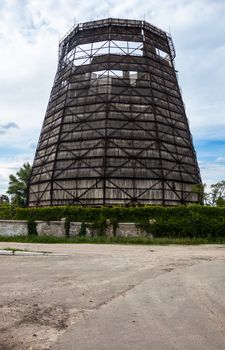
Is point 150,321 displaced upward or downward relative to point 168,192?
downward

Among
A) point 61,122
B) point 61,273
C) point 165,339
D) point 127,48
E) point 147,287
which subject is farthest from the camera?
point 127,48

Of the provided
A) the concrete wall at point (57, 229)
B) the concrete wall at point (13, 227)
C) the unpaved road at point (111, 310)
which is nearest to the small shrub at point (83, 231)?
the concrete wall at point (57, 229)

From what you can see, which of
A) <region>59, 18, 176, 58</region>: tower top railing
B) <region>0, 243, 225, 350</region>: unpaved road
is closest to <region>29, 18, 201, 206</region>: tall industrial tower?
<region>59, 18, 176, 58</region>: tower top railing

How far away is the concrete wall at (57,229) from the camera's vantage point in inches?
1062

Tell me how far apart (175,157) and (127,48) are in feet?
46.4

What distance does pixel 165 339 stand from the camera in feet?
14.1

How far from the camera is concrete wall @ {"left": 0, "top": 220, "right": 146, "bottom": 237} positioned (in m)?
27.0

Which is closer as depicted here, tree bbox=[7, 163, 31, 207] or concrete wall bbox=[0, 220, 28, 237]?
concrete wall bbox=[0, 220, 28, 237]

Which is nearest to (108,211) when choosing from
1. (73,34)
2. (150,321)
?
(150,321)

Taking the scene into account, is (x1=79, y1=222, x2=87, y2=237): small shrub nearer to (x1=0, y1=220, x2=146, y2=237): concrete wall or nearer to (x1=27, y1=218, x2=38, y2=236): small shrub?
(x1=0, y1=220, x2=146, y2=237): concrete wall

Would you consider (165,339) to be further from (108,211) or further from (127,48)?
(127,48)

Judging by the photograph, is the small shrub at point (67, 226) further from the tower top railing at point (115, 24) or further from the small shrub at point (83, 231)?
the tower top railing at point (115, 24)

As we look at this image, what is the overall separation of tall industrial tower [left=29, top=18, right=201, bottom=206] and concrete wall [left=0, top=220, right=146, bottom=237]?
16.3 feet

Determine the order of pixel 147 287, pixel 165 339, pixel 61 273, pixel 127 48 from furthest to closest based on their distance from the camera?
pixel 127 48
pixel 61 273
pixel 147 287
pixel 165 339
